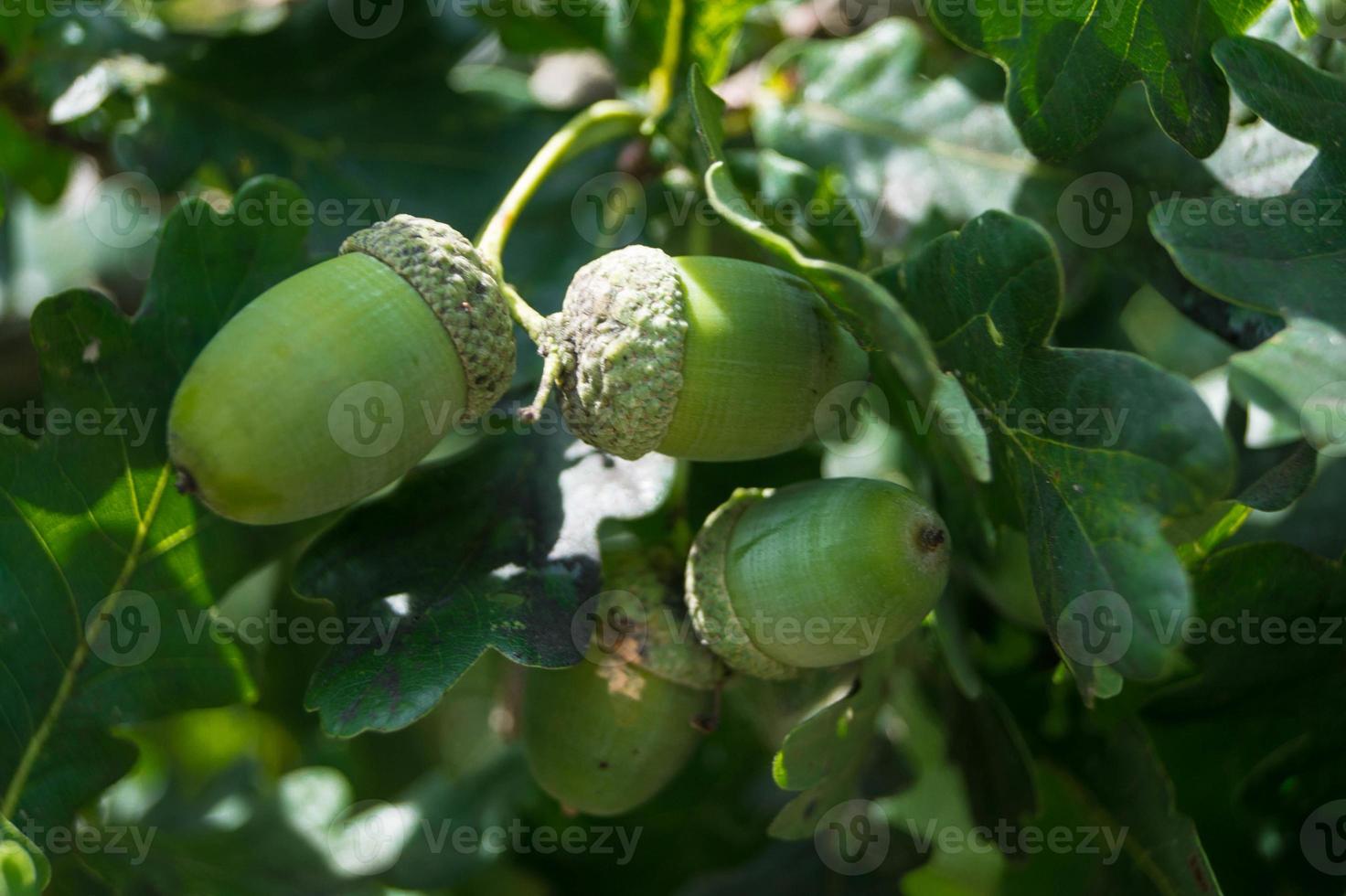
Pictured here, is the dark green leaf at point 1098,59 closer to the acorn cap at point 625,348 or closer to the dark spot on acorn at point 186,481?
the acorn cap at point 625,348

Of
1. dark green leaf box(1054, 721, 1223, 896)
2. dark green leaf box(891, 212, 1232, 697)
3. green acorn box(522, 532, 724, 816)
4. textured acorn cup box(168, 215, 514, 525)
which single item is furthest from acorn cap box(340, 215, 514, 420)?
dark green leaf box(1054, 721, 1223, 896)

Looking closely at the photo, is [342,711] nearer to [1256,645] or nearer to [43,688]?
[43,688]

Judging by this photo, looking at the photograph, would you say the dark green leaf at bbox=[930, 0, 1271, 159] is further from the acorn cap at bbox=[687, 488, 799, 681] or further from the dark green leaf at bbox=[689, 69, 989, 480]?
the acorn cap at bbox=[687, 488, 799, 681]

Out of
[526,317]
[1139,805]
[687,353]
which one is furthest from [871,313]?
[1139,805]

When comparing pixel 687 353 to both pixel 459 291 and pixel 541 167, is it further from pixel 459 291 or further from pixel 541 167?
pixel 541 167

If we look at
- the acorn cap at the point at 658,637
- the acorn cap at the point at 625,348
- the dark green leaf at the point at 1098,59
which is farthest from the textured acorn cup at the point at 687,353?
the dark green leaf at the point at 1098,59

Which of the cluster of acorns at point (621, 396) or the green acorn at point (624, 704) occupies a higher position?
the cluster of acorns at point (621, 396)
